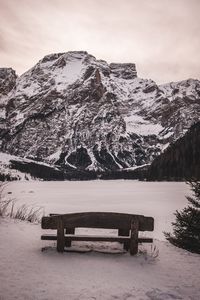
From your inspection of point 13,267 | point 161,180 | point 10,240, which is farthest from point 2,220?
point 161,180

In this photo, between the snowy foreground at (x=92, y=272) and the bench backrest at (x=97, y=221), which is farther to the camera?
the bench backrest at (x=97, y=221)

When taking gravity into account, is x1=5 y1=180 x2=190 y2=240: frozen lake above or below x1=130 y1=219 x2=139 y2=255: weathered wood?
below

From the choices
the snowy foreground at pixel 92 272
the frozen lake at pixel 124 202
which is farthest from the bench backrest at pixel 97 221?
the frozen lake at pixel 124 202

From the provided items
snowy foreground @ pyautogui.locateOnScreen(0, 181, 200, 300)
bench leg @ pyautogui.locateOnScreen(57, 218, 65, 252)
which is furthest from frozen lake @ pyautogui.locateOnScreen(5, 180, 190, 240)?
bench leg @ pyautogui.locateOnScreen(57, 218, 65, 252)

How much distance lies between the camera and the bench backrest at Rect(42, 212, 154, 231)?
9289 mm

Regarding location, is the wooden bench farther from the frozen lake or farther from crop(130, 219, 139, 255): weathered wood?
the frozen lake

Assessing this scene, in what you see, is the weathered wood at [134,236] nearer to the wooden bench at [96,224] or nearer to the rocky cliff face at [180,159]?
the wooden bench at [96,224]

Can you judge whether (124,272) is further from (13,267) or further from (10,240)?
(10,240)

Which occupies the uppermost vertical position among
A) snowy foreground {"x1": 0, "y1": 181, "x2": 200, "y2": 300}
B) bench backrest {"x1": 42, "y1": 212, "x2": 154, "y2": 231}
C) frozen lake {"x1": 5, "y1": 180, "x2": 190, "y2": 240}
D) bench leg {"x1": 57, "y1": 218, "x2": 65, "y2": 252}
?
bench backrest {"x1": 42, "y1": 212, "x2": 154, "y2": 231}

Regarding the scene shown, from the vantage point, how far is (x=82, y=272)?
8.04 m

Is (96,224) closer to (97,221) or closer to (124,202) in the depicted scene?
(97,221)

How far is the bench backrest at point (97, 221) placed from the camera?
9.29 m

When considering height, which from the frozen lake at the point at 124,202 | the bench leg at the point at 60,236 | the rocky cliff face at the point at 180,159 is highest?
the rocky cliff face at the point at 180,159

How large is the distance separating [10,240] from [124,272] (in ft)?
10.7
